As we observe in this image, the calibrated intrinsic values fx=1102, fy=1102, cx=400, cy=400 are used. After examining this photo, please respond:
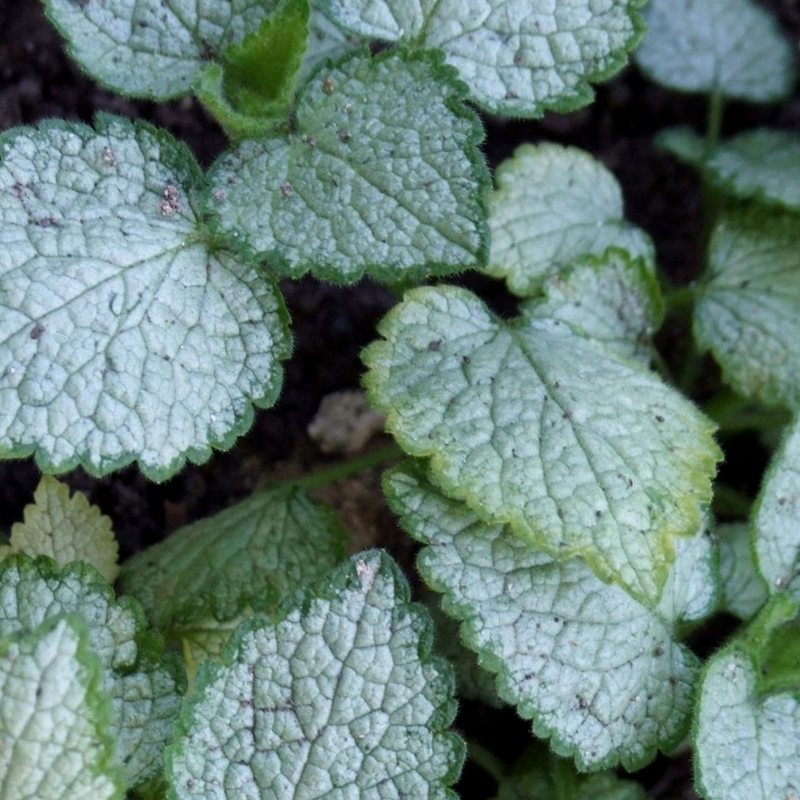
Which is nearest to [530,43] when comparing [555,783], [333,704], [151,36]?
[151,36]

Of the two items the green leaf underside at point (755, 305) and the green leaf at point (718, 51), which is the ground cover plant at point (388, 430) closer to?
the green leaf underside at point (755, 305)

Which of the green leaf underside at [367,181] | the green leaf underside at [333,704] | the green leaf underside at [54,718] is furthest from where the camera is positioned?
the green leaf underside at [367,181]

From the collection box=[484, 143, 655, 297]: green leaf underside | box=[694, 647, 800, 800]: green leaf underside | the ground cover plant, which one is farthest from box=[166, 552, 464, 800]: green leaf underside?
box=[484, 143, 655, 297]: green leaf underside

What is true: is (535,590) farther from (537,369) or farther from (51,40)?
(51,40)

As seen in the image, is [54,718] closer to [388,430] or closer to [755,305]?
[388,430]

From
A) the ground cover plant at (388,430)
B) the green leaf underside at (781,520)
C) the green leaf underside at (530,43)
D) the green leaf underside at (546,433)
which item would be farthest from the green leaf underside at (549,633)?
the green leaf underside at (530,43)

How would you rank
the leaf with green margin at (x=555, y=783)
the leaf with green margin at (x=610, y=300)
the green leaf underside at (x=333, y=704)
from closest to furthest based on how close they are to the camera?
the green leaf underside at (x=333, y=704), the leaf with green margin at (x=555, y=783), the leaf with green margin at (x=610, y=300)

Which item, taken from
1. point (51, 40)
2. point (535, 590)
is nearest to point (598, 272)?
point (535, 590)
